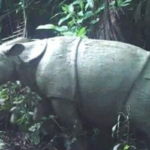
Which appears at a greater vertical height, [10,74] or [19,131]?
[10,74]

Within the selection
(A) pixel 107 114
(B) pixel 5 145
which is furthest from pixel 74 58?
(B) pixel 5 145

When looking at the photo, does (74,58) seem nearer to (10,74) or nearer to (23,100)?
(10,74)

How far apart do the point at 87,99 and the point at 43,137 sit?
55 centimetres

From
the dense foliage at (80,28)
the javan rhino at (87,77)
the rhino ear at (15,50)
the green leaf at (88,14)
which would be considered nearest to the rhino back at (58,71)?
the javan rhino at (87,77)

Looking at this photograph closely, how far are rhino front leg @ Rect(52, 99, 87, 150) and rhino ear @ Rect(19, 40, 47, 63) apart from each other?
11.3 inches

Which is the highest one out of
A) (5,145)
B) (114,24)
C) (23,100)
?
(114,24)

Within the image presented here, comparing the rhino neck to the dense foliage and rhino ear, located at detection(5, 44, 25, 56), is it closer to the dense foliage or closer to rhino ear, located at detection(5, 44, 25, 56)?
rhino ear, located at detection(5, 44, 25, 56)

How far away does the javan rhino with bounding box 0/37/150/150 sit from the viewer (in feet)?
9.50

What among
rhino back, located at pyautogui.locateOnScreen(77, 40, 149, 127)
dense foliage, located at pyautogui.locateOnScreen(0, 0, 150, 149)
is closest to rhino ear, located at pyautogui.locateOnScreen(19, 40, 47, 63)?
rhino back, located at pyautogui.locateOnScreen(77, 40, 149, 127)

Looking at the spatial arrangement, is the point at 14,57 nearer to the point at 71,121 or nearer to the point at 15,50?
the point at 15,50

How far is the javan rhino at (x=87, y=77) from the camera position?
2895 mm

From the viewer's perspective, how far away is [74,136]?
10.1 feet

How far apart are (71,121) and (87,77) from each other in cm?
30

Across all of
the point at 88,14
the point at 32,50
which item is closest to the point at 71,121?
the point at 32,50
